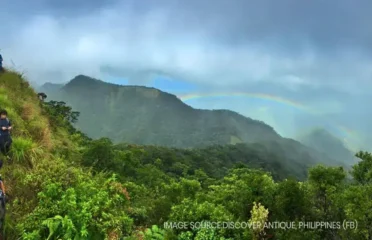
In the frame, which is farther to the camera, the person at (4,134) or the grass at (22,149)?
the person at (4,134)

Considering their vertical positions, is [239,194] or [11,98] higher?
[11,98]

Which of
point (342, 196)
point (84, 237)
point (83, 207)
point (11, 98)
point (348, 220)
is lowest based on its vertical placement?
point (84, 237)

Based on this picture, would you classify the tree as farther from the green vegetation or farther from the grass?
the grass

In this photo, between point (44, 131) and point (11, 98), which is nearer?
point (44, 131)

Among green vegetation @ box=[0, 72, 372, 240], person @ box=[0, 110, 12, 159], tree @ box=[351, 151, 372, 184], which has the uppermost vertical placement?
tree @ box=[351, 151, 372, 184]

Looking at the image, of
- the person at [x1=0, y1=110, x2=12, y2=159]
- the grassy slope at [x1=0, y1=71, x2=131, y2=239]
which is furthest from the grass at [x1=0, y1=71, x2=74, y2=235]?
the person at [x1=0, y1=110, x2=12, y2=159]

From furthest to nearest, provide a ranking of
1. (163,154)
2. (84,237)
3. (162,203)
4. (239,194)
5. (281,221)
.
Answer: (163,154), (162,203), (239,194), (281,221), (84,237)

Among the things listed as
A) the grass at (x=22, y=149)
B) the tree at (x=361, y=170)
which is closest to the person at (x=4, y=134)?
the grass at (x=22, y=149)

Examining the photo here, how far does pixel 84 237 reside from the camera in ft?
27.8

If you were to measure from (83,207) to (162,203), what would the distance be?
13.6ft

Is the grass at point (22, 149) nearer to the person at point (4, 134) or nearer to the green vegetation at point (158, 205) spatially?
the green vegetation at point (158, 205)

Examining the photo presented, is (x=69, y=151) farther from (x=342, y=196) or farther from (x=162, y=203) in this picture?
(x=342, y=196)

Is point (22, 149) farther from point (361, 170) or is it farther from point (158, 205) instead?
point (361, 170)

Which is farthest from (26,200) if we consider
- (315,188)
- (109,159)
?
(109,159)
